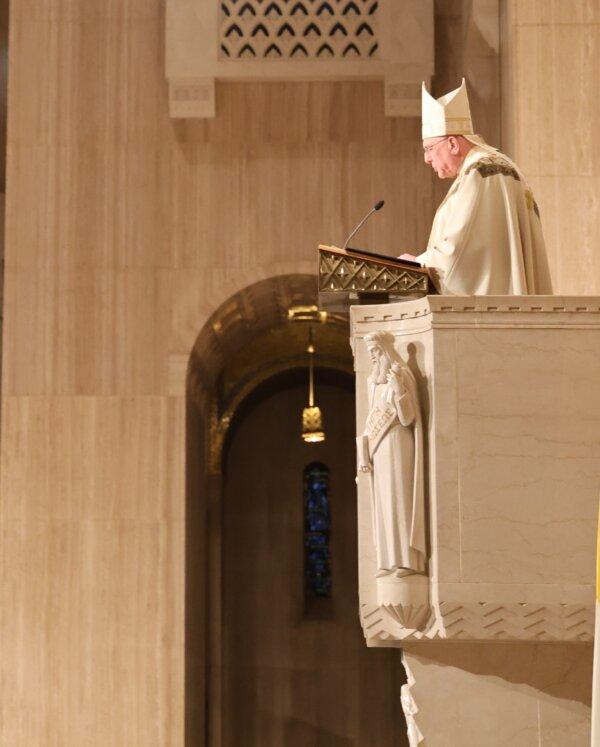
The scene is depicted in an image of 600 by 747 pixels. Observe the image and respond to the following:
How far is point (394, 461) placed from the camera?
566 centimetres

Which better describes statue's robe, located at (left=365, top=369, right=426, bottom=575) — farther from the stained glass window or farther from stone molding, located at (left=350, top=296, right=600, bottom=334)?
the stained glass window

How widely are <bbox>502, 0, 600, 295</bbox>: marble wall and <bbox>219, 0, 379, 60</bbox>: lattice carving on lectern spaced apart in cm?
227

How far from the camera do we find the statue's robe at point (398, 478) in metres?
5.57

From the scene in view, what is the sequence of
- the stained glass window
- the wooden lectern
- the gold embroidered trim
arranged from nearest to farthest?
the wooden lectern < the gold embroidered trim < the stained glass window

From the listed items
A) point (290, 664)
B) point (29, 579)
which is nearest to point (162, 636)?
point (29, 579)

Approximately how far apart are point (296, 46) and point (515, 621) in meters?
6.99

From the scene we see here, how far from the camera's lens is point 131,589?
34.9 feet

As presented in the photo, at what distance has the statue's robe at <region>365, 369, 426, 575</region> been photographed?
557 centimetres

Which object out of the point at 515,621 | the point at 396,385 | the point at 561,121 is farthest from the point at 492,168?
the point at 561,121

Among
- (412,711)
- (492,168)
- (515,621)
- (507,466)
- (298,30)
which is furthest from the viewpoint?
(298,30)

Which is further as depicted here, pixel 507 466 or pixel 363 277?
pixel 363 277

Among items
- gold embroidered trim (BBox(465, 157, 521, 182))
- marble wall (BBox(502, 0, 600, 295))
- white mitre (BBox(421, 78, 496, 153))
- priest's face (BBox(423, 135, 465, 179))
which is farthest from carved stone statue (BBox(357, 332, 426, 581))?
marble wall (BBox(502, 0, 600, 295))

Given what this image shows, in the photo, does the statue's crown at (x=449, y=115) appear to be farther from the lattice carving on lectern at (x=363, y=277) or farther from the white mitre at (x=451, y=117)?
the lattice carving on lectern at (x=363, y=277)

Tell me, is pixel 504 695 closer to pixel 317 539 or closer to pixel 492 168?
pixel 492 168
